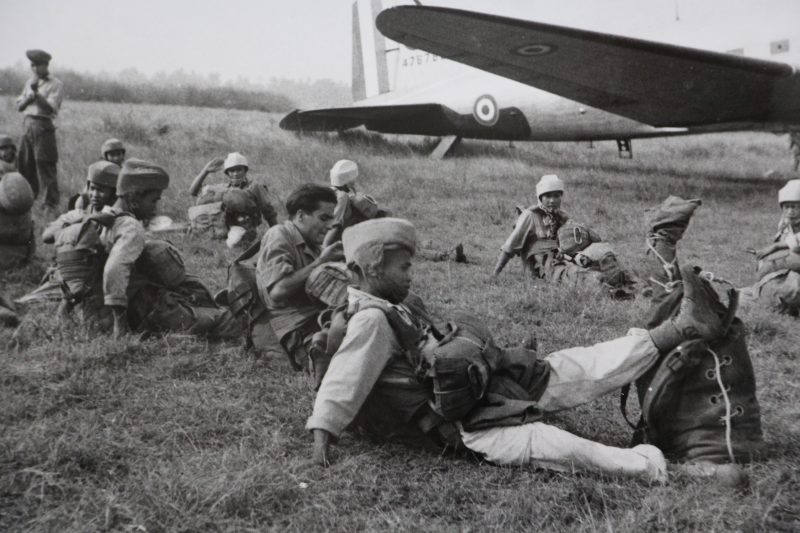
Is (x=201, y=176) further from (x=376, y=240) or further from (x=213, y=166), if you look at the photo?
(x=376, y=240)

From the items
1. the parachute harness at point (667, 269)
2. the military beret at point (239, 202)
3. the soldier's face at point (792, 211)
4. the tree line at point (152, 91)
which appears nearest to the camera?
the parachute harness at point (667, 269)

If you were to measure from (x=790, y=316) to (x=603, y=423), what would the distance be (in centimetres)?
311

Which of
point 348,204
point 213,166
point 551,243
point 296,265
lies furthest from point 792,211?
point 213,166

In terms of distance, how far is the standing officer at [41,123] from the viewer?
9.38 meters

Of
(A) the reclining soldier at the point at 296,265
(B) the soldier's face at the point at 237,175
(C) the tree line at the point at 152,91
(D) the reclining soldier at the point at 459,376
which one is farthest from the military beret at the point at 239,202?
(C) the tree line at the point at 152,91

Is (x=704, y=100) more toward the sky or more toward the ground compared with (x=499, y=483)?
more toward the sky

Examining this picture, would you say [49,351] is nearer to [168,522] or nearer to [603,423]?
[168,522]

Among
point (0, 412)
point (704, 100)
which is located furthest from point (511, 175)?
point (0, 412)

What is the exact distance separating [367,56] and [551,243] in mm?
13491

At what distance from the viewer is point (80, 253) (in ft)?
15.2

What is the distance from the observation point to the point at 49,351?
14.3ft

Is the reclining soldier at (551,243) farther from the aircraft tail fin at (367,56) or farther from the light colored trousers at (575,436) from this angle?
the aircraft tail fin at (367,56)

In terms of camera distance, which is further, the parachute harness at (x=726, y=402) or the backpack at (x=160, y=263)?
the backpack at (x=160, y=263)

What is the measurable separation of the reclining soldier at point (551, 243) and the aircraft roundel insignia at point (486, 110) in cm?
860
